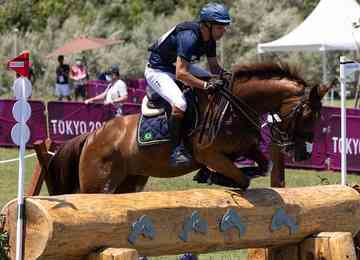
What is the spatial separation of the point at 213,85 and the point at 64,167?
1.93m

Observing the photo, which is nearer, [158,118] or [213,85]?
[213,85]

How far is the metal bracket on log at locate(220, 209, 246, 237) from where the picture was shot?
287 inches

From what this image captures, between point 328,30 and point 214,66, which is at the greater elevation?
point 214,66

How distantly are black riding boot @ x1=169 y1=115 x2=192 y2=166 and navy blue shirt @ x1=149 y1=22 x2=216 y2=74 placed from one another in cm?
54

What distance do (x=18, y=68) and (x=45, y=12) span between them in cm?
4408

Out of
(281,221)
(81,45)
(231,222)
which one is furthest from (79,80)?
(231,222)

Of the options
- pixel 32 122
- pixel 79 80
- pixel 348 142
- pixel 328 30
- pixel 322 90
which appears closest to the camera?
pixel 322 90

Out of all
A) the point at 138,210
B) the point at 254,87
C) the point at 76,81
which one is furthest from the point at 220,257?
the point at 76,81

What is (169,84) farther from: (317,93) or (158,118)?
(317,93)

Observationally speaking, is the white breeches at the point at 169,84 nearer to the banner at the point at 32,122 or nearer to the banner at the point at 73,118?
the banner at the point at 73,118

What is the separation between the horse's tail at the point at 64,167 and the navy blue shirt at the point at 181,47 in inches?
44.5

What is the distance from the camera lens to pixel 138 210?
6.79 m

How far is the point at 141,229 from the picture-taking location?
6762mm

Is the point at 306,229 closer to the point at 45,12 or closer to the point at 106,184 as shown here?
the point at 106,184
